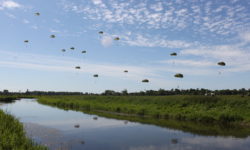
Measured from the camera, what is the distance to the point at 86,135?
925 inches

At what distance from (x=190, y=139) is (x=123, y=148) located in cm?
709

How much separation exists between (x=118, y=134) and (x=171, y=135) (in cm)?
504

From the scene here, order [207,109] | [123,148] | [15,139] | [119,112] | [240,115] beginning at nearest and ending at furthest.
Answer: [15,139] < [123,148] < [240,115] < [207,109] < [119,112]

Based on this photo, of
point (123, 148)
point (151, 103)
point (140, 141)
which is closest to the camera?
point (123, 148)

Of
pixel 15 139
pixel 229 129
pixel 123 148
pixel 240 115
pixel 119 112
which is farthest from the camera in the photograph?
pixel 119 112

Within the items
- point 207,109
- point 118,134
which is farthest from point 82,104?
point 118,134

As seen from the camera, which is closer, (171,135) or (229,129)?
(171,135)

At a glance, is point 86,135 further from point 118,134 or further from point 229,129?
point 229,129

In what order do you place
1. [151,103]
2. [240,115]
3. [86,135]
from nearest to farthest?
1. [86,135]
2. [240,115]
3. [151,103]

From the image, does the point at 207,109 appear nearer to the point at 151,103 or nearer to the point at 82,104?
the point at 151,103

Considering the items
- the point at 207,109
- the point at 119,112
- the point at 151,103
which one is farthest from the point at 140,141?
the point at 151,103

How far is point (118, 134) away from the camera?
975 inches

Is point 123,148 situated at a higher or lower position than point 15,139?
lower

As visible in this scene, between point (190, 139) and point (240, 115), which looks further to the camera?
point (240, 115)
